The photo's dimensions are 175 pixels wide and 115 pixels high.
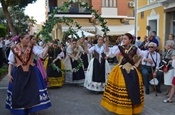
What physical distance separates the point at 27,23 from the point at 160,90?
3399 cm

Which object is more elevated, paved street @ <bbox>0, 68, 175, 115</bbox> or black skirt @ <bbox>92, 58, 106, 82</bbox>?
black skirt @ <bbox>92, 58, 106, 82</bbox>

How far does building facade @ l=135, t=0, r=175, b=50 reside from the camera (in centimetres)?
1336

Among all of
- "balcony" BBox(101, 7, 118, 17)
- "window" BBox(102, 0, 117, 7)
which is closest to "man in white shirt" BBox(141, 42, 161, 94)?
"balcony" BBox(101, 7, 118, 17)

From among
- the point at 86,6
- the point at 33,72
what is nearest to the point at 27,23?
the point at 86,6

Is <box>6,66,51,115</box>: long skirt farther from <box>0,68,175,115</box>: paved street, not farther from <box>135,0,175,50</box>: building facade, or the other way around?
<box>135,0,175,50</box>: building facade

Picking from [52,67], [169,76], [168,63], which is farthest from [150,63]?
[52,67]

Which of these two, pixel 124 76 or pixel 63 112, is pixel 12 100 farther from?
pixel 124 76

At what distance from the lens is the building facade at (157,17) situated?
13.4 meters

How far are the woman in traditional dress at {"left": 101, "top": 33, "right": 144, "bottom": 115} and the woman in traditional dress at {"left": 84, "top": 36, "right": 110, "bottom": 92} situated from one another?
2.21 m

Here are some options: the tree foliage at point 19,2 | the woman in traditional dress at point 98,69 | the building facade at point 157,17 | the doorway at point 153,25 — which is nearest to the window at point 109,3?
the tree foliage at point 19,2

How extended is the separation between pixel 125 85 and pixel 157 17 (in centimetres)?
950

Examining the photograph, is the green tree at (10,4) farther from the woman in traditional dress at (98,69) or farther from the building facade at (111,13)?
the woman in traditional dress at (98,69)

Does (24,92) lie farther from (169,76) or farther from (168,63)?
(168,63)

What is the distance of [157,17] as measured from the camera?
14.3 m
